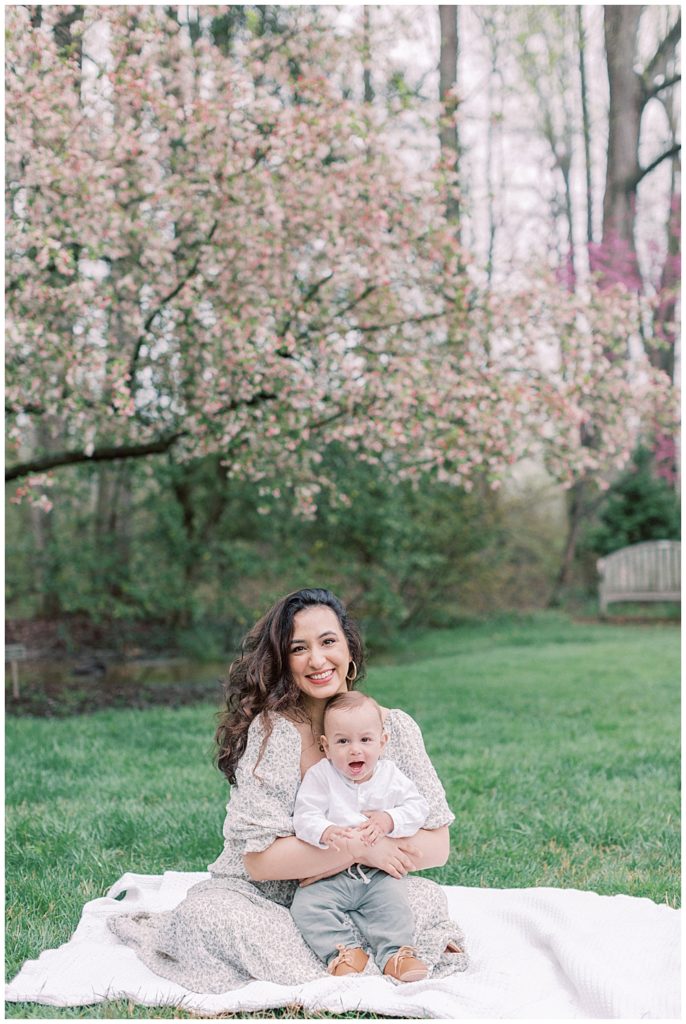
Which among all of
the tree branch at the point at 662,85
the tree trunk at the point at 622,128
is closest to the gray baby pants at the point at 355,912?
the tree trunk at the point at 622,128

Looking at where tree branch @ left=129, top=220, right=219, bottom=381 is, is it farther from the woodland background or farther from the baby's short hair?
the baby's short hair

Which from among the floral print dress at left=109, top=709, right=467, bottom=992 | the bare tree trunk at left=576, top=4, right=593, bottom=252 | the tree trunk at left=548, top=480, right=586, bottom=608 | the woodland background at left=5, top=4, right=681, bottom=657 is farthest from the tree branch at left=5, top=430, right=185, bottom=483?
the bare tree trunk at left=576, top=4, right=593, bottom=252

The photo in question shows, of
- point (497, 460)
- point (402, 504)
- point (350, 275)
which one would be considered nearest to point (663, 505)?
point (402, 504)

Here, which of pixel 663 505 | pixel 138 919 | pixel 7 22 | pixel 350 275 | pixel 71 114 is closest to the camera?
pixel 138 919

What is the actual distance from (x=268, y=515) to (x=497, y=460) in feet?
10.2

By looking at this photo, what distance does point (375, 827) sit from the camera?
251cm

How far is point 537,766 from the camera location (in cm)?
487

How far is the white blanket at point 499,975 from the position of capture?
233 centimetres

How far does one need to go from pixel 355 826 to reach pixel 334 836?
2.8 inches

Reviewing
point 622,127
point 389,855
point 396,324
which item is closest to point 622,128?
point 622,127

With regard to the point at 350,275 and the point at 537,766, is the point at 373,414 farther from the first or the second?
the point at 537,766

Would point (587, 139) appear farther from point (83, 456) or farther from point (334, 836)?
point (334, 836)

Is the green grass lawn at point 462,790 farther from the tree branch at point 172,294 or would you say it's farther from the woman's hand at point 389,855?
the tree branch at point 172,294

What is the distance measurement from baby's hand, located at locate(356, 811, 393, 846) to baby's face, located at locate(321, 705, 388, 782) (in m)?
0.10
